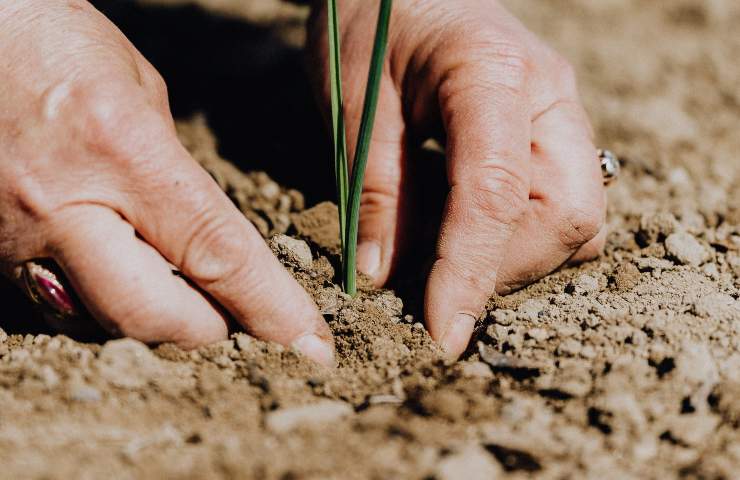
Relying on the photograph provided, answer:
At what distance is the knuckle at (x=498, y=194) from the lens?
4.32 feet

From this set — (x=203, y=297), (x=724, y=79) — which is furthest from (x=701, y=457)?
(x=724, y=79)

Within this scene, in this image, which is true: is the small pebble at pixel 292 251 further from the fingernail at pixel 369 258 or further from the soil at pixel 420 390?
the fingernail at pixel 369 258

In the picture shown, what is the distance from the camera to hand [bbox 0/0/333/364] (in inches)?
42.7

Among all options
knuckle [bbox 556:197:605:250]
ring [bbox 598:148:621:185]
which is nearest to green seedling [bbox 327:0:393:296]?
knuckle [bbox 556:197:605:250]

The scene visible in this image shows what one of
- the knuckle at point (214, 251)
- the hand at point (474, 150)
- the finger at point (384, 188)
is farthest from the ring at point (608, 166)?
the knuckle at point (214, 251)

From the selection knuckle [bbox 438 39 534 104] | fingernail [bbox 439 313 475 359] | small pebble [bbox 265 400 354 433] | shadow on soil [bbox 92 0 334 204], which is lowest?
shadow on soil [bbox 92 0 334 204]

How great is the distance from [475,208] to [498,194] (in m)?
0.05

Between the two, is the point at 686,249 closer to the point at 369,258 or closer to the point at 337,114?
the point at 369,258

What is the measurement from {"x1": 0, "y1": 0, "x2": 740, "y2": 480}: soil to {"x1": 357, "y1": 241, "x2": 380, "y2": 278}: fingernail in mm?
60

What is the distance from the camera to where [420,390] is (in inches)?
42.6

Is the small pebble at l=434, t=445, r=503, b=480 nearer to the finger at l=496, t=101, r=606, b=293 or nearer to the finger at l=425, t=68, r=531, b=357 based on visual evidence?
the finger at l=425, t=68, r=531, b=357

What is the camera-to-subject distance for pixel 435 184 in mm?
1668

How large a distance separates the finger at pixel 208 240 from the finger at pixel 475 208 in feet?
0.93

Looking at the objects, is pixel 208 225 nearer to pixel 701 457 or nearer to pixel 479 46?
pixel 479 46
